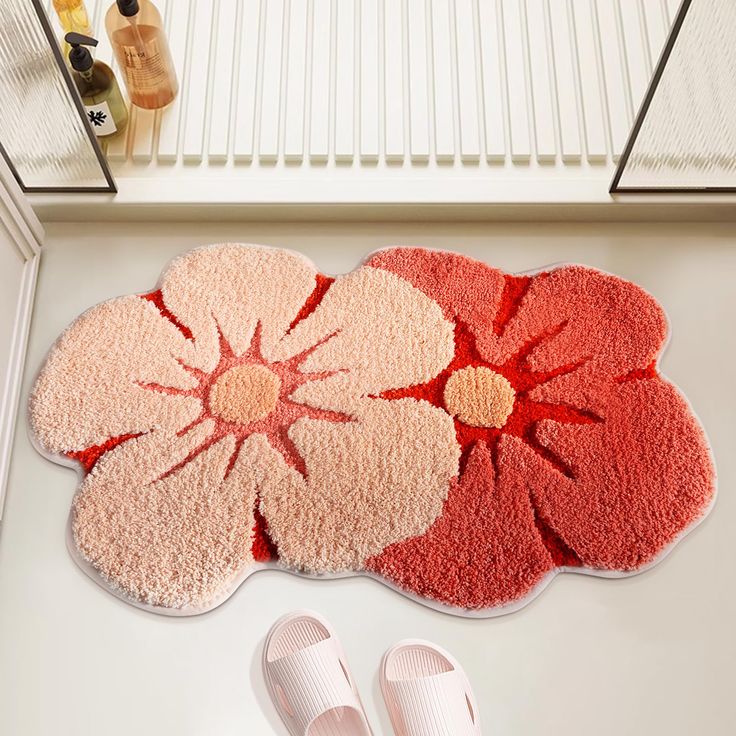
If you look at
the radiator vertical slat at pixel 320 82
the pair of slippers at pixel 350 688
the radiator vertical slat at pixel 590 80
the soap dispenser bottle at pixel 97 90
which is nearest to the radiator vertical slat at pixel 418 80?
the radiator vertical slat at pixel 320 82

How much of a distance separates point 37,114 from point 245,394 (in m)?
0.51

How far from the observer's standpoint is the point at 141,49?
1.27 metres

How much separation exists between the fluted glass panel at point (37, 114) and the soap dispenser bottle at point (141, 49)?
0.48 ft

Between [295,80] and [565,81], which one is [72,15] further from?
[565,81]

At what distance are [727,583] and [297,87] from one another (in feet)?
3.35

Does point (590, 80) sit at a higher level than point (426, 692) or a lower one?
higher

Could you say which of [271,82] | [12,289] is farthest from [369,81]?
[12,289]

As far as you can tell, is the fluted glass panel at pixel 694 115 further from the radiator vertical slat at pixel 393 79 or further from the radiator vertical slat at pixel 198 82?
the radiator vertical slat at pixel 198 82

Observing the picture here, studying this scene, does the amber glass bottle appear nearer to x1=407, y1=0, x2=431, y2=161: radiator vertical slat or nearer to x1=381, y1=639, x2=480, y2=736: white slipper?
x1=407, y1=0, x2=431, y2=161: radiator vertical slat

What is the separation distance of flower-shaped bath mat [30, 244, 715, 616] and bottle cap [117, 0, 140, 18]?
0.37m

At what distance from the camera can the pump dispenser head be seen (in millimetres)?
1199

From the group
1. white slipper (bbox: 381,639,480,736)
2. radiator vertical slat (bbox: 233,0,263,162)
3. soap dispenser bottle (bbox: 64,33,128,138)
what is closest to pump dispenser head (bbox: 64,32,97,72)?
soap dispenser bottle (bbox: 64,33,128,138)

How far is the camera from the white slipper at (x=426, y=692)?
1.01 meters

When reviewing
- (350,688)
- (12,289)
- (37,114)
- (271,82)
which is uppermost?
(37,114)
